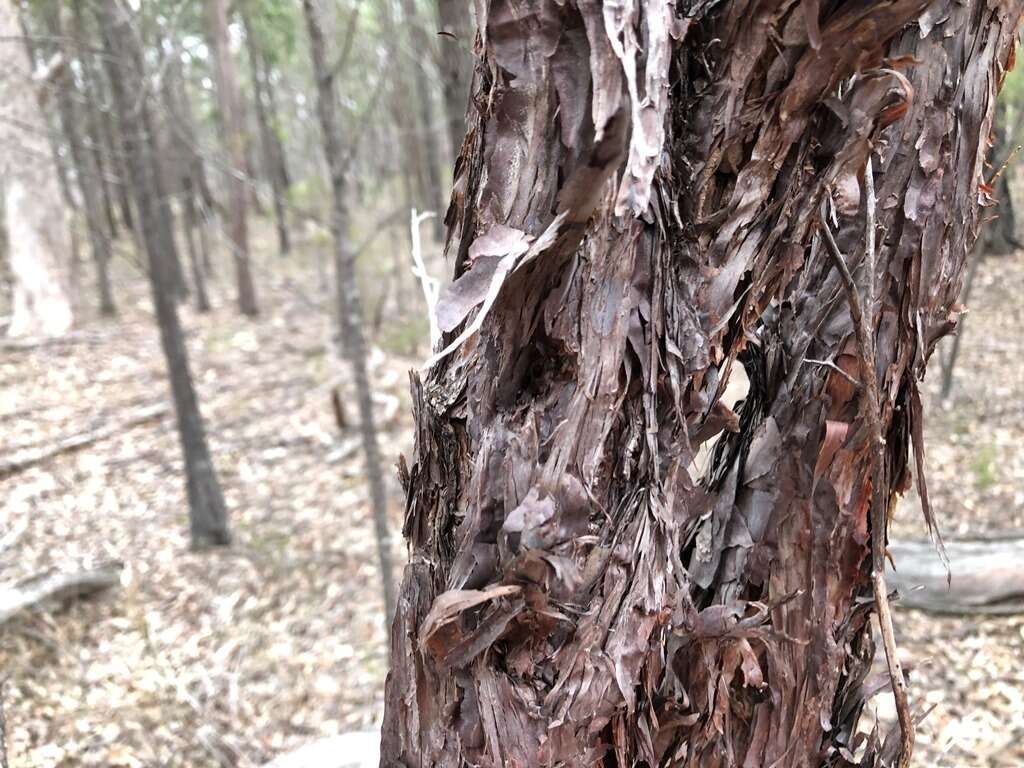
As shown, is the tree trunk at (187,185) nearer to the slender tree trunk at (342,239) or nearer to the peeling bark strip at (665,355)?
the slender tree trunk at (342,239)

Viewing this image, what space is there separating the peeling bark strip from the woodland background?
0.77 ft

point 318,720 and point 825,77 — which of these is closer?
point 825,77

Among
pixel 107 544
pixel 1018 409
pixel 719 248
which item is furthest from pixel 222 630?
pixel 1018 409

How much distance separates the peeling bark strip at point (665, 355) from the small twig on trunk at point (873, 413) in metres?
0.02

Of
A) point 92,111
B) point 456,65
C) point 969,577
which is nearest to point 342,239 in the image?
point 456,65

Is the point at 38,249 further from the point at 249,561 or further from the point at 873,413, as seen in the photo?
the point at 873,413

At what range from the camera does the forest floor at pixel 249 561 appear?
12.6 feet

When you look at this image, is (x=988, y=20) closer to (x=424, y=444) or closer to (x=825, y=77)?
(x=825, y=77)

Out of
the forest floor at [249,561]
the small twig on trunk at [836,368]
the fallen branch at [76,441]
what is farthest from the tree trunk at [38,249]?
the small twig on trunk at [836,368]

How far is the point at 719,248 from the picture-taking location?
1169mm

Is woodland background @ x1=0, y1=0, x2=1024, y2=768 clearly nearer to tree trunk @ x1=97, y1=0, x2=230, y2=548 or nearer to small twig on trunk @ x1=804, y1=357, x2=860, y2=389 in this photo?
tree trunk @ x1=97, y1=0, x2=230, y2=548

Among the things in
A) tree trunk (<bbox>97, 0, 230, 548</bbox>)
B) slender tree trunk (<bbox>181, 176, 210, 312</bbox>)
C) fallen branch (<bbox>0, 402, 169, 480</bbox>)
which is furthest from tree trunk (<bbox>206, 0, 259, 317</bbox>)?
tree trunk (<bbox>97, 0, 230, 548</bbox>)

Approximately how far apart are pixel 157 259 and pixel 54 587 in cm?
227

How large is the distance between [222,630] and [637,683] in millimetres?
4489
